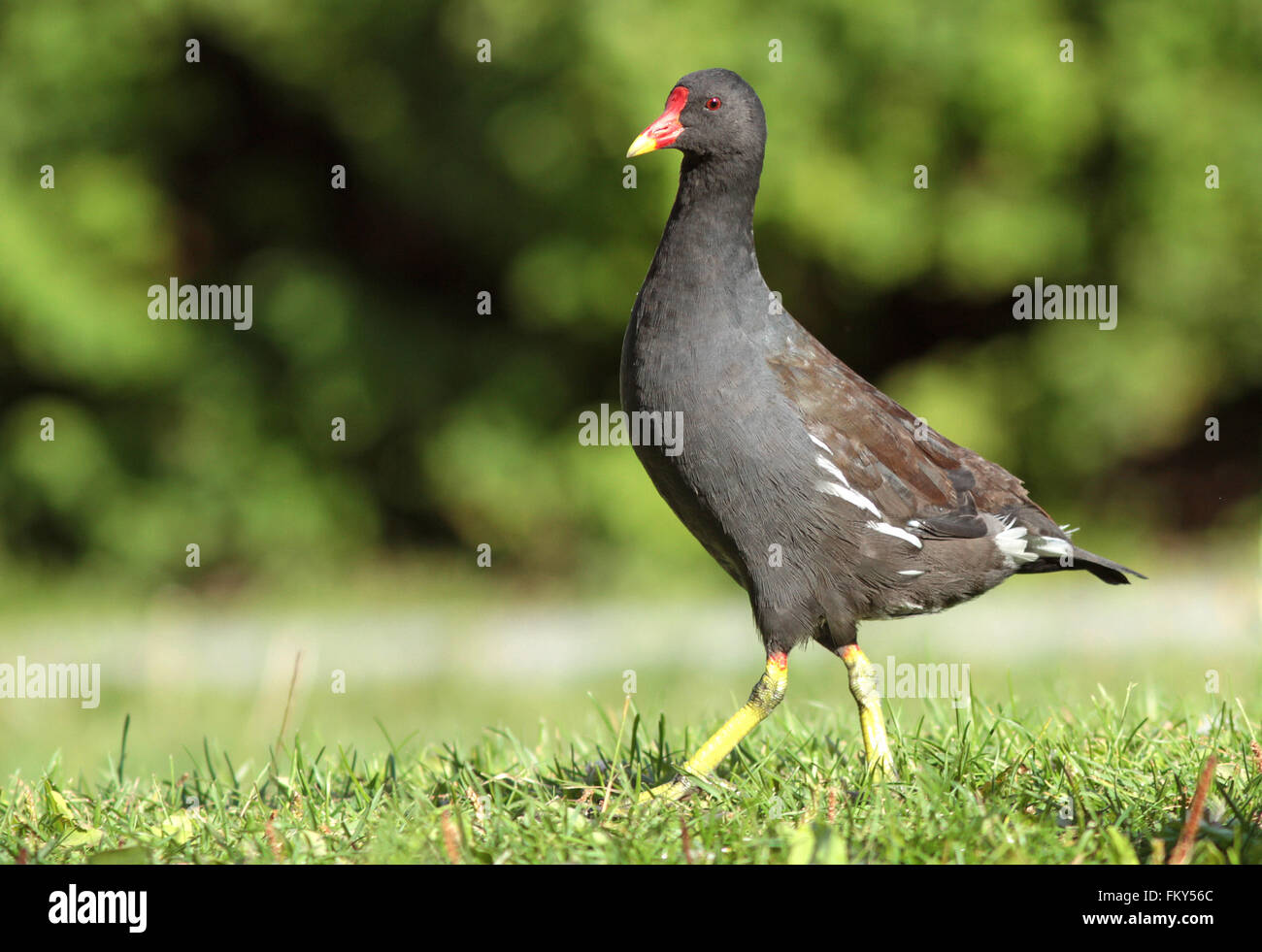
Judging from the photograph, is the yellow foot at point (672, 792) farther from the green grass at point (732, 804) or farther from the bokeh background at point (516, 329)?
the bokeh background at point (516, 329)

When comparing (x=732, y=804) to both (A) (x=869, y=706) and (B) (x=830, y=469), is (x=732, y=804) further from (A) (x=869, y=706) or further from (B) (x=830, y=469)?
(B) (x=830, y=469)

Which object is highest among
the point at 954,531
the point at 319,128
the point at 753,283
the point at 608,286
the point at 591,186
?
the point at 319,128

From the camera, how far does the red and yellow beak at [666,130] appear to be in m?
3.93

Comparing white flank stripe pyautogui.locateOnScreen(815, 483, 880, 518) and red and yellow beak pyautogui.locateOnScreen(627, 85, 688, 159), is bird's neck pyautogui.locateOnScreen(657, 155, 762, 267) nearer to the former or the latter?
red and yellow beak pyautogui.locateOnScreen(627, 85, 688, 159)

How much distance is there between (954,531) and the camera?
13.0 ft

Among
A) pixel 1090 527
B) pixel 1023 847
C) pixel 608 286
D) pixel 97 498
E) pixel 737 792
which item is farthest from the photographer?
pixel 97 498

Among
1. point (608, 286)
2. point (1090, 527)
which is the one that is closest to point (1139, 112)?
point (1090, 527)

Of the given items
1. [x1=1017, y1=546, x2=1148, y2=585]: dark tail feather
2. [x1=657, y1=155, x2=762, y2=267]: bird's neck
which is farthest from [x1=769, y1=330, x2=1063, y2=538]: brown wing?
[x1=657, y1=155, x2=762, y2=267]: bird's neck

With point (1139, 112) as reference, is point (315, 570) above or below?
below

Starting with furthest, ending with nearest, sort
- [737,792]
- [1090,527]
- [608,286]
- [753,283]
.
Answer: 1. [1090,527]
2. [608,286]
3. [753,283]
4. [737,792]

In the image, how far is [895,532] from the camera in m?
3.84

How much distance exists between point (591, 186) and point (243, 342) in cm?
354

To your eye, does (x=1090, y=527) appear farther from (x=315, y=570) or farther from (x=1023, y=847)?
(x=1023, y=847)

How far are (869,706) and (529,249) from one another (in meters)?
6.19
